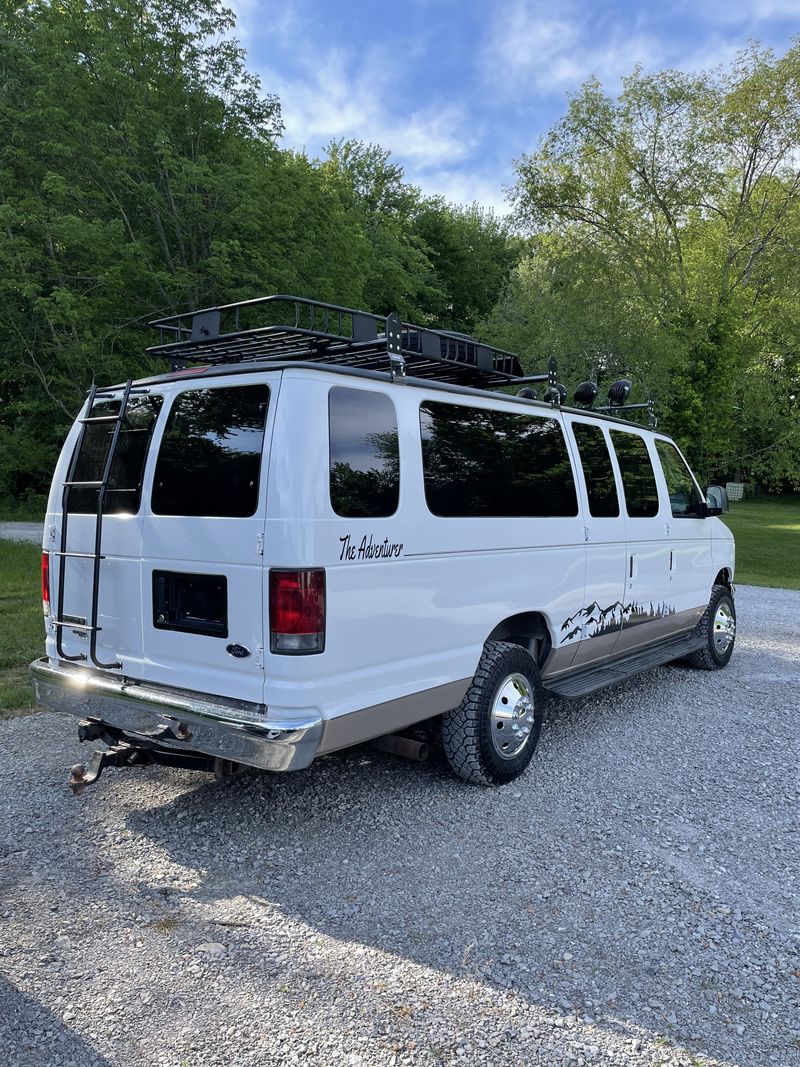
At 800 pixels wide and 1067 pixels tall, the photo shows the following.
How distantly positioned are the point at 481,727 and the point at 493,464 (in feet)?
4.89

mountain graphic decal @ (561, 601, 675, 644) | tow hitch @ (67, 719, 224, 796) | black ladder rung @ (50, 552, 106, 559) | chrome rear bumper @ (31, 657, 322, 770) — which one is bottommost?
tow hitch @ (67, 719, 224, 796)

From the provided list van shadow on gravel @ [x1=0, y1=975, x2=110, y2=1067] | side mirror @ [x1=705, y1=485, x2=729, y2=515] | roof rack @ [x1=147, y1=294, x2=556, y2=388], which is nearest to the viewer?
van shadow on gravel @ [x1=0, y1=975, x2=110, y2=1067]

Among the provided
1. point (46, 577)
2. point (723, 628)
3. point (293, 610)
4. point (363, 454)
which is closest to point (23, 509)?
point (46, 577)

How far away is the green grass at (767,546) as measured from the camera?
15.5m

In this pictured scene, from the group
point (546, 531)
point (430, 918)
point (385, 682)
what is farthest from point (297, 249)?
point (430, 918)

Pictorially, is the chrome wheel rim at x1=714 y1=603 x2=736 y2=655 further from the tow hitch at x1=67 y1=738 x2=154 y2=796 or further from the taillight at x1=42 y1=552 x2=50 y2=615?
the taillight at x1=42 y1=552 x2=50 y2=615

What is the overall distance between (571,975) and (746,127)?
25.0m

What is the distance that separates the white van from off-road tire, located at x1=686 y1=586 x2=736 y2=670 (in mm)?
2400

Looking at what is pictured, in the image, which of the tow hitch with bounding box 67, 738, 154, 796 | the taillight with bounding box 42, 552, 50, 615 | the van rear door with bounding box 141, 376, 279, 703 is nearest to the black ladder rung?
the taillight with bounding box 42, 552, 50, 615

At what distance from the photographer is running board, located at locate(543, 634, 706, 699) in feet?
16.7

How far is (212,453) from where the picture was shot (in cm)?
369


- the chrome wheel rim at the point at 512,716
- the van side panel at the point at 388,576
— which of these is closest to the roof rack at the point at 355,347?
the van side panel at the point at 388,576

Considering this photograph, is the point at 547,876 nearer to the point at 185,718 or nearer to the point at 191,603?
the point at 185,718

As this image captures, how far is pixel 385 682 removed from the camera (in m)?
3.72
